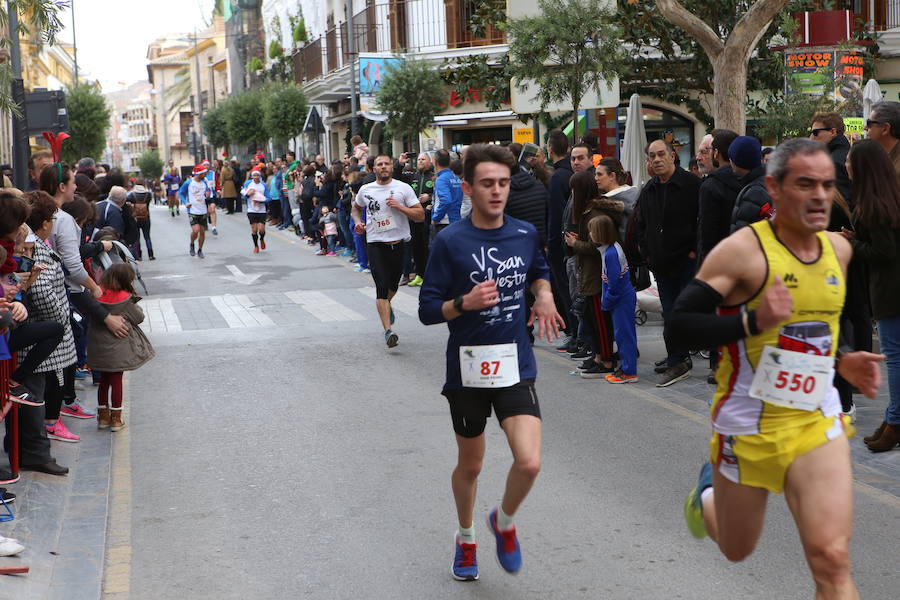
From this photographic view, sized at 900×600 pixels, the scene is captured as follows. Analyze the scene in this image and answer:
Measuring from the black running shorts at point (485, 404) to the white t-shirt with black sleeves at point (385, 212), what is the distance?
690cm

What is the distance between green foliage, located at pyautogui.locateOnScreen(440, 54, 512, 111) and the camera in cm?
2927

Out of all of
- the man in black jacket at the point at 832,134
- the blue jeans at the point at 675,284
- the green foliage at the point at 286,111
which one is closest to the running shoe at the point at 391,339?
the blue jeans at the point at 675,284

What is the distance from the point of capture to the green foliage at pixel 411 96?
25672 mm

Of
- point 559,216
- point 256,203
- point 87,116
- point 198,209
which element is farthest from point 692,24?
point 87,116

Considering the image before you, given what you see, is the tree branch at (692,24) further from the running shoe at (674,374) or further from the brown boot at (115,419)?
the brown boot at (115,419)

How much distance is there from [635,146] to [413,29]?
58.5 feet

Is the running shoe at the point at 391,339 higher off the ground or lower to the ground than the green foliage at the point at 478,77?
lower

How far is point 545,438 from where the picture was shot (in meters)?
7.86

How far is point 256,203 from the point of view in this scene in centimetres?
2406

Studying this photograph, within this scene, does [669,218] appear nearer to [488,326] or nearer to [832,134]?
[832,134]

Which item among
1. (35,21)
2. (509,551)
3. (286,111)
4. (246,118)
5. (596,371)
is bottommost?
(596,371)

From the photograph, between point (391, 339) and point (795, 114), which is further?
point (795, 114)

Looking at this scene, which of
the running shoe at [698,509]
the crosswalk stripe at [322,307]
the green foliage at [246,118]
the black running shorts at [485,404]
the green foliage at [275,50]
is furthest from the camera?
the green foliage at [246,118]

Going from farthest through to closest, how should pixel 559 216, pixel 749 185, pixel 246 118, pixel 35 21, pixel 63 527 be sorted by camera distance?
pixel 246 118 → pixel 559 216 → pixel 35 21 → pixel 749 185 → pixel 63 527
